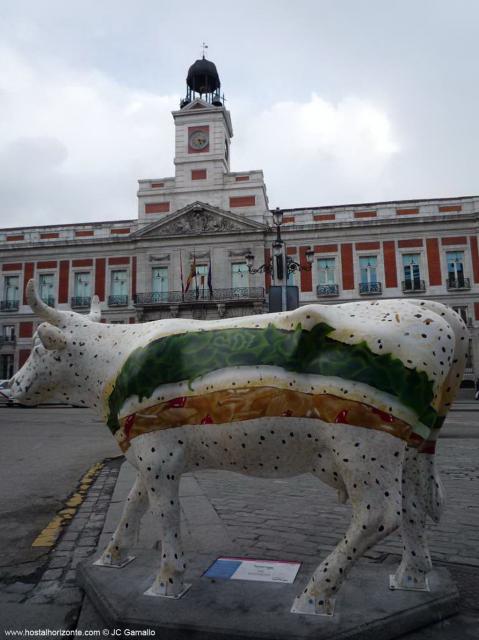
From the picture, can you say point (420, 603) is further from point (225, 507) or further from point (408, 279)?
point (408, 279)

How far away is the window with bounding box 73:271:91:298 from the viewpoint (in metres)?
32.8

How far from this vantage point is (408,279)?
29.9 metres

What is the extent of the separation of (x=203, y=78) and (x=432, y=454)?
39751mm

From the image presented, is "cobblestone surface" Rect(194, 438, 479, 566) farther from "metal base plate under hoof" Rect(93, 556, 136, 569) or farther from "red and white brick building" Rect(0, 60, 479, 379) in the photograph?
"red and white brick building" Rect(0, 60, 479, 379)

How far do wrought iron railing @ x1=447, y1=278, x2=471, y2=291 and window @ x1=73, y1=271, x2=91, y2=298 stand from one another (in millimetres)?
23120

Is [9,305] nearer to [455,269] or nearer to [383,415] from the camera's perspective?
[455,269]

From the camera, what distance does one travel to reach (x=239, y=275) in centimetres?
3086

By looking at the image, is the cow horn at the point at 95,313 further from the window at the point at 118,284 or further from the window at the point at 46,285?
the window at the point at 46,285

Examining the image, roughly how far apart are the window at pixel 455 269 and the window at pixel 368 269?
4.34 metres

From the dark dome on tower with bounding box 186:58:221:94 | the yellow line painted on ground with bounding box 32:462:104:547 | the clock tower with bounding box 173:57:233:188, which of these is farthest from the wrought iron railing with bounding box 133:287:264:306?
the yellow line painted on ground with bounding box 32:462:104:547

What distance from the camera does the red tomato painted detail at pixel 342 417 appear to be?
7.68 ft

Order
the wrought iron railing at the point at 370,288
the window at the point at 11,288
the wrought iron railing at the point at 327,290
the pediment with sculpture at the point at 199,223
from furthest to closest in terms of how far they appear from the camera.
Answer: the window at the point at 11,288, the pediment with sculpture at the point at 199,223, the wrought iron railing at the point at 327,290, the wrought iron railing at the point at 370,288

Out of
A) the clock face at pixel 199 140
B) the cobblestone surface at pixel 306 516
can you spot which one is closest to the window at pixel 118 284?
the clock face at pixel 199 140

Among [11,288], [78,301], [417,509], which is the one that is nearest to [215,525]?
Result: [417,509]
